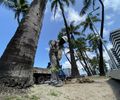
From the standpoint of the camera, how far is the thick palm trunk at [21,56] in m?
6.00

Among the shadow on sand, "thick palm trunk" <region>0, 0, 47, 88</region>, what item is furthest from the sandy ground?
"thick palm trunk" <region>0, 0, 47, 88</region>

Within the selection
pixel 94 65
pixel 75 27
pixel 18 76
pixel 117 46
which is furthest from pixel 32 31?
pixel 94 65

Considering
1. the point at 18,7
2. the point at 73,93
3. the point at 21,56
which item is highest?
the point at 18,7

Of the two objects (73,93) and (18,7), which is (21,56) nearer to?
(73,93)

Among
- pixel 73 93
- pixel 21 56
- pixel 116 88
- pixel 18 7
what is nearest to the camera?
pixel 21 56

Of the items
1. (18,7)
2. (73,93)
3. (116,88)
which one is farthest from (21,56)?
(18,7)

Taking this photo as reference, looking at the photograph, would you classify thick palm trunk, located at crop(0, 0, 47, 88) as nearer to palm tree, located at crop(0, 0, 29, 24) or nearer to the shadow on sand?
the shadow on sand

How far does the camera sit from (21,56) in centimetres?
633

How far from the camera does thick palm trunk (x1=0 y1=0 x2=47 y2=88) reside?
6.00 metres

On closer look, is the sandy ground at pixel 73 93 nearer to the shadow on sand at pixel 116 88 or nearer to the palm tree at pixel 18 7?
the shadow on sand at pixel 116 88

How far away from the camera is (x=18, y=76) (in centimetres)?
607

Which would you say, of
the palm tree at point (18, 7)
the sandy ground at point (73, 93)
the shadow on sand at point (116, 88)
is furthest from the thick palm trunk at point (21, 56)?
the palm tree at point (18, 7)

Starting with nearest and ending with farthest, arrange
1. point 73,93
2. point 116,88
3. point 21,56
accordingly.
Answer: point 21,56 → point 73,93 → point 116,88

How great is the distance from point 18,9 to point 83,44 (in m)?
15.2
